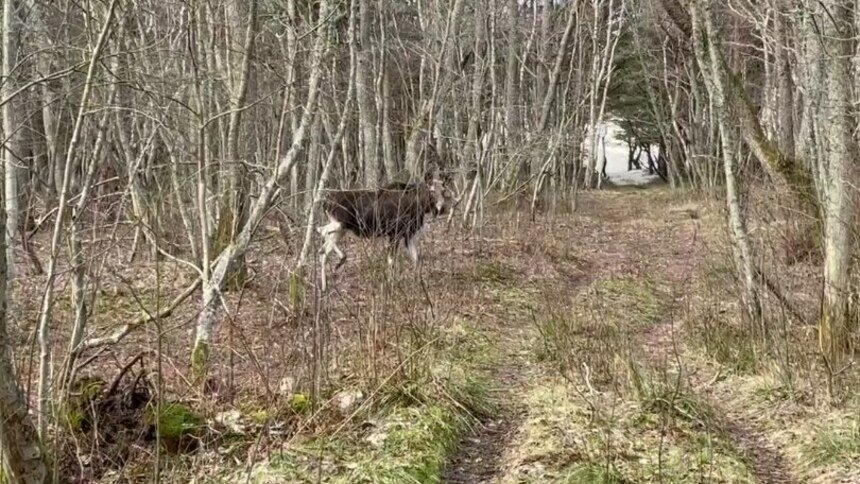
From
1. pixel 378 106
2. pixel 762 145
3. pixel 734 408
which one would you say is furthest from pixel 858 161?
pixel 378 106

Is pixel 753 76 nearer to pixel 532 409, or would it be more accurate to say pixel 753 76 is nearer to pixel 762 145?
pixel 762 145

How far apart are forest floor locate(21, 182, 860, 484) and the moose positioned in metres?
0.83

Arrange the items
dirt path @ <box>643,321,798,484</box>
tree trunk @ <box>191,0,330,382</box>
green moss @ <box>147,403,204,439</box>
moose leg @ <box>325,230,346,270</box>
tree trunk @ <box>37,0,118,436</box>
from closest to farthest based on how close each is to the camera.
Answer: tree trunk @ <box>37,0,118,436</box>, dirt path @ <box>643,321,798,484</box>, green moss @ <box>147,403,204,439</box>, tree trunk @ <box>191,0,330,382</box>, moose leg @ <box>325,230,346,270</box>

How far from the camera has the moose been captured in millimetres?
8812

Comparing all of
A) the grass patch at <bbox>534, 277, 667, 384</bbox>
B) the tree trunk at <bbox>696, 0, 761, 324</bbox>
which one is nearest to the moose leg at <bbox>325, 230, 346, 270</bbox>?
the grass patch at <bbox>534, 277, 667, 384</bbox>

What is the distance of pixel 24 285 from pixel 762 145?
335 inches

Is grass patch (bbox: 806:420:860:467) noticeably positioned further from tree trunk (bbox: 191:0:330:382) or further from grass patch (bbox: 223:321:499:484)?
tree trunk (bbox: 191:0:330:382)

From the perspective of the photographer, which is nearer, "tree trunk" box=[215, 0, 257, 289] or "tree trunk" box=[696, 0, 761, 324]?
"tree trunk" box=[215, 0, 257, 289]

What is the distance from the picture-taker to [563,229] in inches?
591

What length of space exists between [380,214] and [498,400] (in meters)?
3.57

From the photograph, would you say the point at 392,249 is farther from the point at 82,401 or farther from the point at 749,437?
the point at 749,437

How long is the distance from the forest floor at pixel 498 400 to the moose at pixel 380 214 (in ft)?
2.74

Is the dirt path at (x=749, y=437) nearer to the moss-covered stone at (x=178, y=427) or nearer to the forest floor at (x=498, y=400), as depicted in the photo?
the forest floor at (x=498, y=400)

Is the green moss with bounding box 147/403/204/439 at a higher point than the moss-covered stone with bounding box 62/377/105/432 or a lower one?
lower
